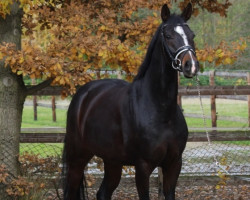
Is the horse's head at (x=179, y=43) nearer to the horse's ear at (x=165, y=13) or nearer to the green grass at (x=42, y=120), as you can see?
the horse's ear at (x=165, y=13)

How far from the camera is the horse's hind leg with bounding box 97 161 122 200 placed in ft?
18.0

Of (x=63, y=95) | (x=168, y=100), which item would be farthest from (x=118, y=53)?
(x=168, y=100)

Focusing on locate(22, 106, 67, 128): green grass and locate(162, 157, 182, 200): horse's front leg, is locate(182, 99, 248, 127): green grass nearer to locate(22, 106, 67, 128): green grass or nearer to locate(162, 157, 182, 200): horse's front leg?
locate(22, 106, 67, 128): green grass

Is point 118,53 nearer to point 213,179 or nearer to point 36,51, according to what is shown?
point 36,51

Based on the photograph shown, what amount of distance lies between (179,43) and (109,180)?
1.84 metres

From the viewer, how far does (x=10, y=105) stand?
263 inches

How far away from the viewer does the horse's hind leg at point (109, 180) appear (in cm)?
548

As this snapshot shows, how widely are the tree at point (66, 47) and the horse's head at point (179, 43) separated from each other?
148 centimetres

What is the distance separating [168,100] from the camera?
15.2 ft

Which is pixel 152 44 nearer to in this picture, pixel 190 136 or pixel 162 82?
pixel 162 82

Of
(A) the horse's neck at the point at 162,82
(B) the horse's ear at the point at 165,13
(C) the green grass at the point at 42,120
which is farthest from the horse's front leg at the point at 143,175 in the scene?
(C) the green grass at the point at 42,120

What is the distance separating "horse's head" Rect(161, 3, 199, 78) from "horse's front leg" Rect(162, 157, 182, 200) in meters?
0.85

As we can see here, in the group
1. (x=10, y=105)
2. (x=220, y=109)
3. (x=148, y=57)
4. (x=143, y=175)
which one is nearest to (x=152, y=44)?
(x=148, y=57)

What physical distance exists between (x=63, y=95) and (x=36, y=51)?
66 centimetres
